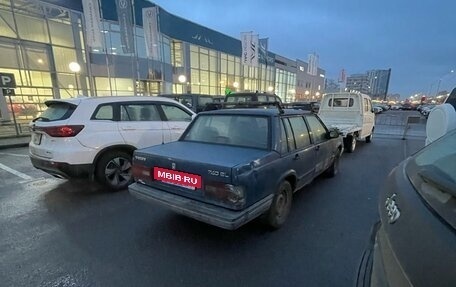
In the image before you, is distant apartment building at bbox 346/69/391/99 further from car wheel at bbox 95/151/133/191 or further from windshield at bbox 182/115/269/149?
car wheel at bbox 95/151/133/191

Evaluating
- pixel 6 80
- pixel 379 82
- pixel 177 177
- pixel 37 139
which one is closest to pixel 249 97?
pixel 37 139

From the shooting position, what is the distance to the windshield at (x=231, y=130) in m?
3.44

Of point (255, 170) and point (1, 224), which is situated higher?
point (255, 170)

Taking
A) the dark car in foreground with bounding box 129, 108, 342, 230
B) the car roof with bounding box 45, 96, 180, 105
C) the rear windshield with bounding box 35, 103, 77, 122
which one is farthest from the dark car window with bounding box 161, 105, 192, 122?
the rear windshield with bounding box 35, 103, 77, 122

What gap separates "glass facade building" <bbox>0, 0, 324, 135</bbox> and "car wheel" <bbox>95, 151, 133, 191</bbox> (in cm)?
1067

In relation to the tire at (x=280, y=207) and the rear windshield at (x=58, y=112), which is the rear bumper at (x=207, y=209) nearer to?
the tire at (x=280, y=207)

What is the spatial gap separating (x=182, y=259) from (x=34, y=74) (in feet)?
61.4

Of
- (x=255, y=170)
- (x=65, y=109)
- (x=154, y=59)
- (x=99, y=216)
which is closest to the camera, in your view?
(x=255, y=170)

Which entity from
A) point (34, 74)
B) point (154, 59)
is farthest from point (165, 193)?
point (154, 59)

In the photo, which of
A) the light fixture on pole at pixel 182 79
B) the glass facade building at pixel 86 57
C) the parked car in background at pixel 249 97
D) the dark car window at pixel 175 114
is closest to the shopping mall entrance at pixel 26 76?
the glass facade building at pixel 86 57

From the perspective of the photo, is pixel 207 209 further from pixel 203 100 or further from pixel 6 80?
pixel 6 80

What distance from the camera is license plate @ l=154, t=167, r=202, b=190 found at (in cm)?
288

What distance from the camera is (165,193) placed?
315 centimetres

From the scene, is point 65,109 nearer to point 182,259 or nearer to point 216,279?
point 182,259
